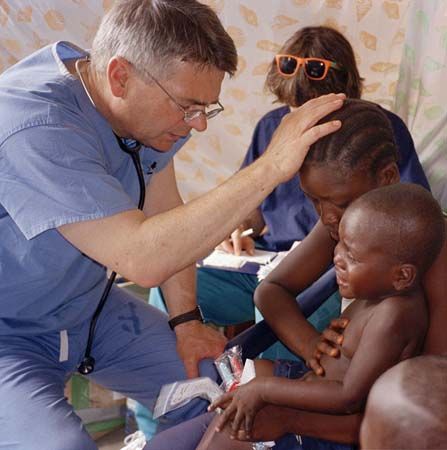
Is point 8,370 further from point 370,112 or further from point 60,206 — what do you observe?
point 370,112

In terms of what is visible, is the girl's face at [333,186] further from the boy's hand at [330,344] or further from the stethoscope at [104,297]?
the stethoscope at [104,297]

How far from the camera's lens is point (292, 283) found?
177cm

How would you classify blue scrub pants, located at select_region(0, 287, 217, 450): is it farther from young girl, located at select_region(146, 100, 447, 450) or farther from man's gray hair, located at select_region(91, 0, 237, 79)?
man's gray hair, located at select_region(91, 0, 237, 79)

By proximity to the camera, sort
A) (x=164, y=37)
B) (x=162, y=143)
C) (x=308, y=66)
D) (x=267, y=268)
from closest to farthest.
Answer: (x=164, y=37)
(x=162, y=143)
(x=267, y=268)
(x=308, y=66)

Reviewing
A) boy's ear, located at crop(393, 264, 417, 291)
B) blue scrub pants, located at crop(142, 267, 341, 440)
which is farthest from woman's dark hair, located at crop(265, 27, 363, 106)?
boy's ear, located at crop(393, 264, 417, 291)

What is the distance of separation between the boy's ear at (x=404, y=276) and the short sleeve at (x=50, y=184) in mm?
587

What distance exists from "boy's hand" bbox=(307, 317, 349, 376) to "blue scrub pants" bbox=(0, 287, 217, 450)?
41 cm

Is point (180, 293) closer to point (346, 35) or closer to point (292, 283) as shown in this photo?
point (292, 283)

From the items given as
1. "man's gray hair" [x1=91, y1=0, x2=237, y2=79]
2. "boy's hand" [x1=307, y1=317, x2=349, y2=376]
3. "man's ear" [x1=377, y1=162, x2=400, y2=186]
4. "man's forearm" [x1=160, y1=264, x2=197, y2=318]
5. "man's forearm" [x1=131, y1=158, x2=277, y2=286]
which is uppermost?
"man's gray hair" [x1=91, y1=0, x2=237, y2=79]

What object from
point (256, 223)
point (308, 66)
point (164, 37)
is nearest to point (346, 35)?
point (308, 66)

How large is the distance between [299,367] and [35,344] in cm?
68

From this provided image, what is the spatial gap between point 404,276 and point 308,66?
1364 millimetres

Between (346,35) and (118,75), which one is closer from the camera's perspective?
(118,75)

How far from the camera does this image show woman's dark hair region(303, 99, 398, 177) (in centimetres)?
138
